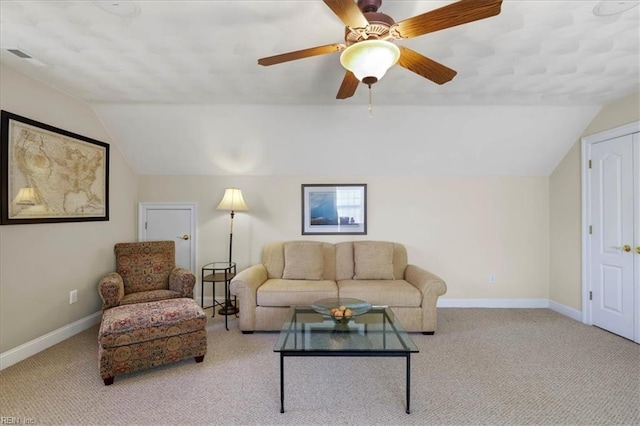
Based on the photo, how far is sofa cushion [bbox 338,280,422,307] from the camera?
3105 millimetres

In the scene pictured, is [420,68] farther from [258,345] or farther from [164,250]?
[164,250]

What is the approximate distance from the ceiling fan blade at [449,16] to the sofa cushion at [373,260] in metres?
2.60

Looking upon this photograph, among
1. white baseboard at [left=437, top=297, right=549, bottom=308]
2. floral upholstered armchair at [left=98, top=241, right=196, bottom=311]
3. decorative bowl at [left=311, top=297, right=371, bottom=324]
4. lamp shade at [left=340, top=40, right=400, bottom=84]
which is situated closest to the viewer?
lamp shade at [left=340, top=40, right=400, bottom=84]

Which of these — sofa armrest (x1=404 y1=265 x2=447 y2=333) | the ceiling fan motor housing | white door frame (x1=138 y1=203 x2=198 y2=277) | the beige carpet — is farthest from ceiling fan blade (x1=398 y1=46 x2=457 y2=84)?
white door frame (x1=138 y1=203 x2=198 y2=277)

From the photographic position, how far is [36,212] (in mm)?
2670

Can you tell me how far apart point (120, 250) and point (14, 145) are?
1354mm

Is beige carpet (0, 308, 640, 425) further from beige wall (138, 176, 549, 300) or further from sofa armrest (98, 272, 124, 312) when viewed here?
beige wall (138, 176, 549, 300)

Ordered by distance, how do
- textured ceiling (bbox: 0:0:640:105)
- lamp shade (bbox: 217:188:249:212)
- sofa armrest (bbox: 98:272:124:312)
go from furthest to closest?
lamp shade (bbox: 217:188:249:212), sofa armrest (bbox: 98:272:124:312), textured ceiling (bbox: 0:0:640:105)

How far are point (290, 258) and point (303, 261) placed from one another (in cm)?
17

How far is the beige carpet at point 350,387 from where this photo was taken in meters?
1.88

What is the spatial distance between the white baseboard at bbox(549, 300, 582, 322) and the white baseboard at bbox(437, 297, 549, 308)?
0.09 m

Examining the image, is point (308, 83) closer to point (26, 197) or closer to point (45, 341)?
point (26, 197)

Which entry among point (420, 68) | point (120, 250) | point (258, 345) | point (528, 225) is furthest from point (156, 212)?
point (528, 225)

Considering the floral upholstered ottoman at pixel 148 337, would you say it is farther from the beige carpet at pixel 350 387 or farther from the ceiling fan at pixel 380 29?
the ceiling fan at pixel 380 29
